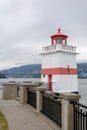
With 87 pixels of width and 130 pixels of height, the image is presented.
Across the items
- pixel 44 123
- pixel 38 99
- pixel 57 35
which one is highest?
pixel 57 35

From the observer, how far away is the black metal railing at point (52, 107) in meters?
9.14

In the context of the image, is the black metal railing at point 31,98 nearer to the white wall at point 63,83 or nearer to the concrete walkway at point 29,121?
the concrete walkway at point 29,121

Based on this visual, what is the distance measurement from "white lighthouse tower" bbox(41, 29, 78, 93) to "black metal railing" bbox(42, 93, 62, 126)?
16.4m

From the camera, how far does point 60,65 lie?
27484mm

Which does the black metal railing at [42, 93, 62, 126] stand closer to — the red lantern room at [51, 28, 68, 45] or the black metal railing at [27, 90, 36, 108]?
the black metal railing at [27, 90, 36, 108]

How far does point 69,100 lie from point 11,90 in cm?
1151

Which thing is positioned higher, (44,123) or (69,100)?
(69,100)

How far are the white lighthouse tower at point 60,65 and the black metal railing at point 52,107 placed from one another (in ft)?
53.9

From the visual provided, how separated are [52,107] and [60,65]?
1767 cm

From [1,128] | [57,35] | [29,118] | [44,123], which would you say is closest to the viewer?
[1,128]

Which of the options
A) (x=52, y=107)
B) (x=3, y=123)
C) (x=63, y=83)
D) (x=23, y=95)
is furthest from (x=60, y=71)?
(x=3, y=123)

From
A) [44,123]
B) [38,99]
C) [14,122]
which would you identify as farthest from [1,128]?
[38,99]

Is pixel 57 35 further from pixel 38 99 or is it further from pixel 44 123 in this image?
pixel 44 123

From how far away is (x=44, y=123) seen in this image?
9.69 meters
